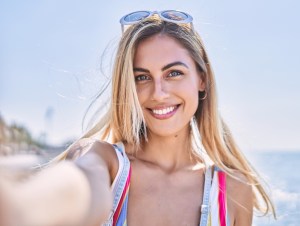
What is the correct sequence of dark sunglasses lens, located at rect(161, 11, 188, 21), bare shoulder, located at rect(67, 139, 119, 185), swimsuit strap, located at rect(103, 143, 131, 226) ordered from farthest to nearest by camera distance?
dark sunglasses lens, located at rect(161, 11, 188, 21) < swimsuit strap, located at rect(103, 143, 131, 226) < bare shoulder, located at rect(67, 139, 119, 185)

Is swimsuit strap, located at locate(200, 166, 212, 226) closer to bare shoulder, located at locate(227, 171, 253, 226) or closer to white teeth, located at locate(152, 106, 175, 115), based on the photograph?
bare shoulder, located at locate(227, 171, 253, 226)

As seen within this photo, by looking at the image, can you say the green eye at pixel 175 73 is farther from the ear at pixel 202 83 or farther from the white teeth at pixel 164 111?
the ear at pixel 202 83

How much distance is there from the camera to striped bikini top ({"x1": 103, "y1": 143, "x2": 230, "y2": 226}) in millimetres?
2453

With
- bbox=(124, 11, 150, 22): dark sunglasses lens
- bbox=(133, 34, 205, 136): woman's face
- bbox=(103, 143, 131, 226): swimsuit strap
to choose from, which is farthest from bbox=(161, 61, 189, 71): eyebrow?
bbox=(103, 143, 131, 226): swimsuit strap

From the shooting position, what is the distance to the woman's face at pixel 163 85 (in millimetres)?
2637

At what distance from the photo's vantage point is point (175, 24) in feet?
9.42

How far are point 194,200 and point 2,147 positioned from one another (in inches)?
82.9

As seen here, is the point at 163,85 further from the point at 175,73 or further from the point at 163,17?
the point at 163,17

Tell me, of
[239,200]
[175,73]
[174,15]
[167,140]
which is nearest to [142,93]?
[175,73]

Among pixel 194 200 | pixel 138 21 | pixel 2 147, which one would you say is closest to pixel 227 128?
pixel 194 200

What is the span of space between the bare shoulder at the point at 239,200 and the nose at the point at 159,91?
23.0 inches

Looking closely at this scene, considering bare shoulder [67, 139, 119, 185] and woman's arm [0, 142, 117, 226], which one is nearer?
woman's arm [0, 142, 117, 226]

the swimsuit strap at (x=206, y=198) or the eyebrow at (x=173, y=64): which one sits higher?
the eyebrow at (x=173, y=64)

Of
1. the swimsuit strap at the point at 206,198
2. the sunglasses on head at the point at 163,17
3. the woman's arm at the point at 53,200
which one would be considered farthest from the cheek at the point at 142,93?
the woman's arm at the point at 53,200
